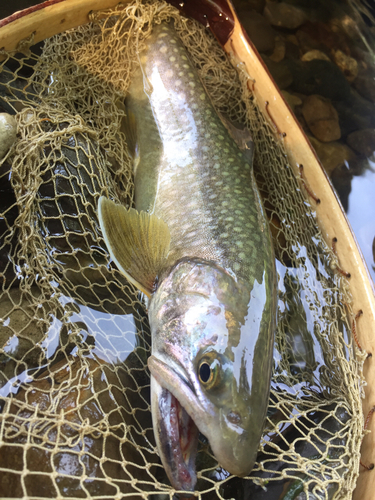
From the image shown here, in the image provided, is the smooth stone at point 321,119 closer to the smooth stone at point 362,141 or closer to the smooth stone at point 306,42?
the smooth stone at point 362,141

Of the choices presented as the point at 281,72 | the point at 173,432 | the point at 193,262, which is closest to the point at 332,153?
the point at 281,72

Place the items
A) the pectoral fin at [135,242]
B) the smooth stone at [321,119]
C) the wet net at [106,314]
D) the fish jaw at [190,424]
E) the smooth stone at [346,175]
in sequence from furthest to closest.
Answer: the smooth stone at [321,119] < the smooth stone at [346,175] < the pectoral fin at [135,242] < the wet net at [106,314] < the fish jaw at [190,424]

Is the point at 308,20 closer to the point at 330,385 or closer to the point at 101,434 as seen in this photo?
the point at 330,385

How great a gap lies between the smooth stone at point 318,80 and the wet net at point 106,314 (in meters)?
1.90

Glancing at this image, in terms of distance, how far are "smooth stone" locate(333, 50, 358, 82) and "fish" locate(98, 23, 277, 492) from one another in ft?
10.4

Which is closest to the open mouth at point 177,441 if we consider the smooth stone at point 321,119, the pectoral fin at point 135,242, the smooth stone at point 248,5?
the pectoral fin at point 135,242

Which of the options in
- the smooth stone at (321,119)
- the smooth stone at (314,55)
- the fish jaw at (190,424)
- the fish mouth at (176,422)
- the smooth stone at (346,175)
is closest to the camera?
the fish jaw at (190,424)

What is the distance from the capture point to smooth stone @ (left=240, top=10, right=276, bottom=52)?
5.01 metres

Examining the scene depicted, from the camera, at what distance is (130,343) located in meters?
2.72

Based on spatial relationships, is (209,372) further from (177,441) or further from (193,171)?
(193,171)

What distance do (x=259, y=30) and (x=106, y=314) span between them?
178 inches

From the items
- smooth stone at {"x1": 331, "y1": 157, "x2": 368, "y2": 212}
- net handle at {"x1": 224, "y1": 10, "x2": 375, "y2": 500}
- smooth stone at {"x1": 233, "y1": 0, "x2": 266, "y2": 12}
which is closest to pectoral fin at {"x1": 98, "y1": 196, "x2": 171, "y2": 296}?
net handle at {"x1": 224, "y1": 10, "x2": 375, "y2": 500}

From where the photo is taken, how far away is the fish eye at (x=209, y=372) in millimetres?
1788

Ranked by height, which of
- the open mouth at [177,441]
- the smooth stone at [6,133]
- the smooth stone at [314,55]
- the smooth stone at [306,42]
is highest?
the smooth stone at [6,133]
